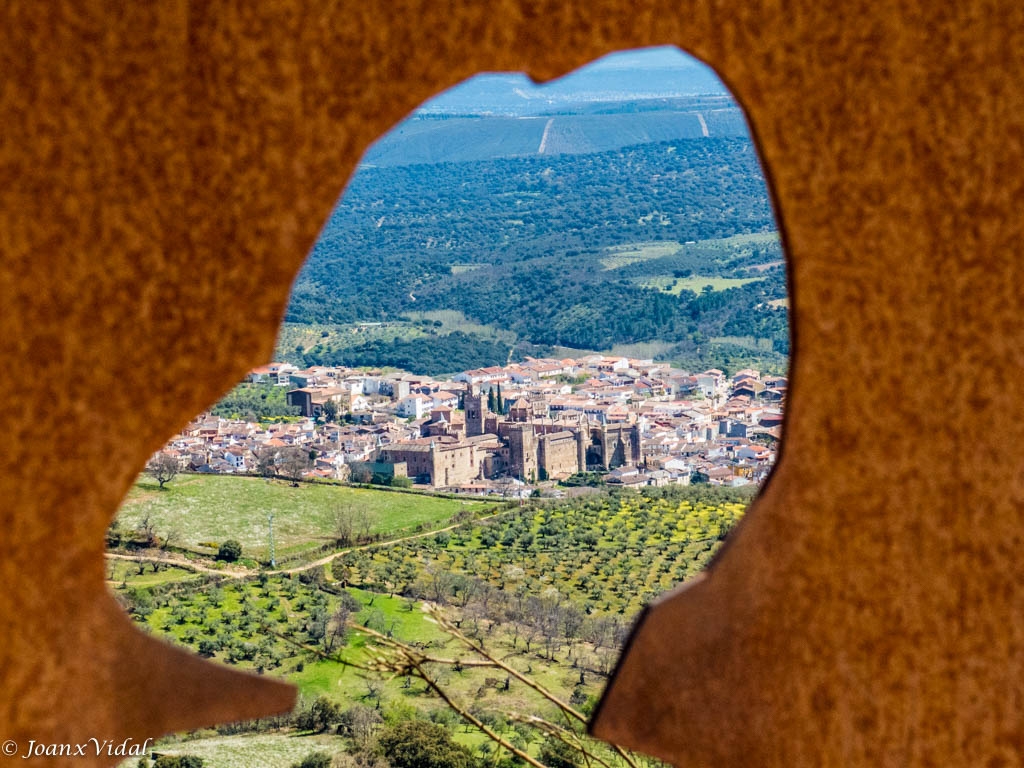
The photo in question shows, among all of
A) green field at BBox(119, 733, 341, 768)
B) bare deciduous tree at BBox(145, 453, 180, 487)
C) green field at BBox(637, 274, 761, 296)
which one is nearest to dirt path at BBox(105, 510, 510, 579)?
bare deciduous tree at BBox(145, 453, 180, 487)

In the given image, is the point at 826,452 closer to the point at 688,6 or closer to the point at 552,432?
the point at 688,6

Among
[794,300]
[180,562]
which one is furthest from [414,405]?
[794,300]

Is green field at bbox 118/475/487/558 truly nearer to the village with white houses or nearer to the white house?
the village with white houses

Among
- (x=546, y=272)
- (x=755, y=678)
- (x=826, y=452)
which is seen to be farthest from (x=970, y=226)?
(x=546, y=272)

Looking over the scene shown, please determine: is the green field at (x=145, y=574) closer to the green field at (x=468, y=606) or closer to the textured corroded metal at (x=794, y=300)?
the green field at (x=468, y=606)

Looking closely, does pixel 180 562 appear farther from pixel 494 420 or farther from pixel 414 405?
pixel 414 405

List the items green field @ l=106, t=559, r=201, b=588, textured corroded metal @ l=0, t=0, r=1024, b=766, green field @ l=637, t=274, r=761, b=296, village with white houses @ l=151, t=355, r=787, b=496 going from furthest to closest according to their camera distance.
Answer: green field @ l=637, t=274, r=761, b=296 → village with white houses @ l=151, t=355, r=787, b=496 → green field @ l=106, t=559, r=201, b=588 → textured corroded metal @ l=0, t=0, r=1024, b=766
